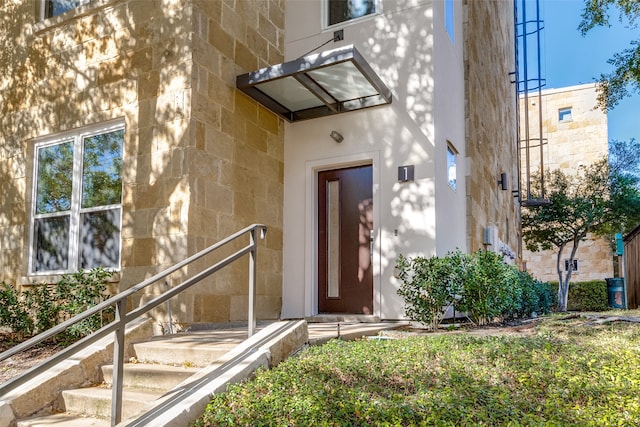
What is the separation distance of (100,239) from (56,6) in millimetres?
3511


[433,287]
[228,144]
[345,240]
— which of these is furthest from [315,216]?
[433,287]

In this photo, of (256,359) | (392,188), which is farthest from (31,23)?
(256,359)

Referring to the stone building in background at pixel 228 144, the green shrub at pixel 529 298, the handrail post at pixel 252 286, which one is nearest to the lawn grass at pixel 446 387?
the handrail post at pixel 252 286

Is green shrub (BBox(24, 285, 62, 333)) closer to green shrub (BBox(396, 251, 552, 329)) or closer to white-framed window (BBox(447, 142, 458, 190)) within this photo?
green shrub (BBox(396, 251, 552, 329))

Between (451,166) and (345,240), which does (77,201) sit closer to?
(345,240)

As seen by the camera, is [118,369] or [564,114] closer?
[118,369]

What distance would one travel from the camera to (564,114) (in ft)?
81.1

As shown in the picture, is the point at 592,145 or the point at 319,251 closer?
the point at 319,251

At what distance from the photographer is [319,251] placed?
777 centimetres

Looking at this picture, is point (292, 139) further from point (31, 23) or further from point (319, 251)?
point (31, 23)

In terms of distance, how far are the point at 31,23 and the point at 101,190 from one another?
2872mm

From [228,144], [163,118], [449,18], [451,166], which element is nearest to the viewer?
[163,118]

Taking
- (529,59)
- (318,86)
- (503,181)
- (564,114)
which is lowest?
(503,181)

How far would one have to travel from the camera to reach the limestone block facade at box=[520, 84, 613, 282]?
22.4 m
